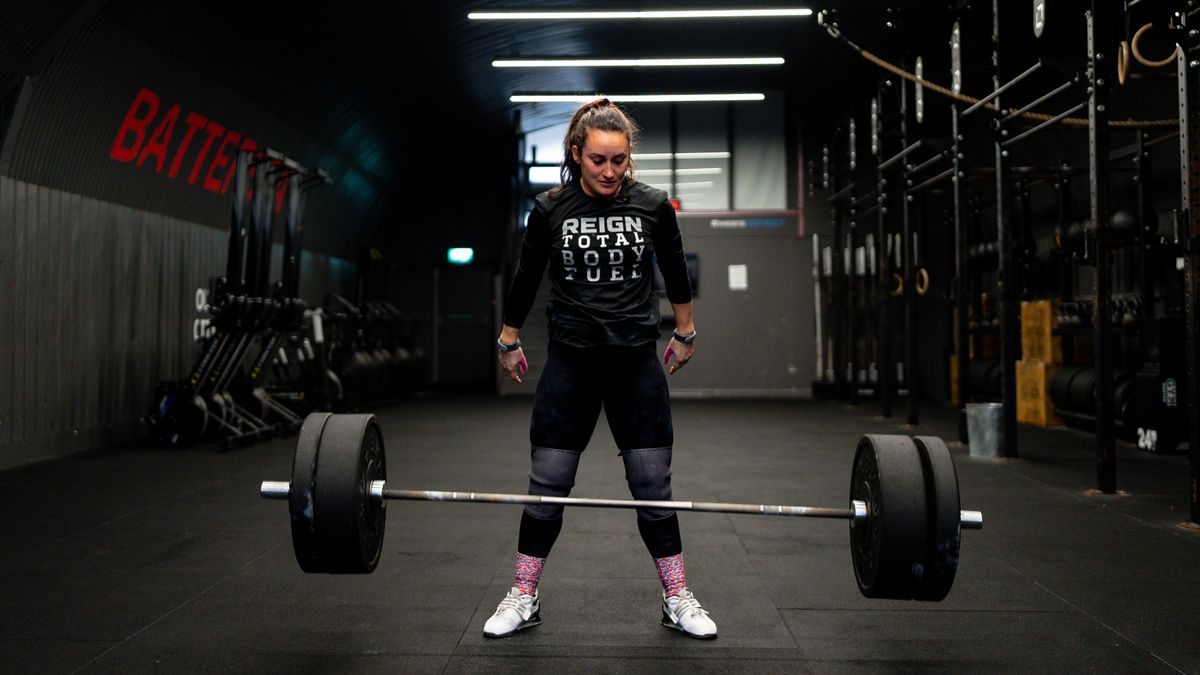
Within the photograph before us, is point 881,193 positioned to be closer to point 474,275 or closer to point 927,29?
point 927,29

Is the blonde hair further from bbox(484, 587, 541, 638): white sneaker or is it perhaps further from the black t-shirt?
bbox(484, 587, 541, 638): white sneaker

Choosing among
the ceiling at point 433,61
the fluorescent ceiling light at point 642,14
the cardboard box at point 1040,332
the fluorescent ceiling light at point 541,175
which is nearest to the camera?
the ceiling at point 433,61

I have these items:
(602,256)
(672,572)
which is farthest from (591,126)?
(672,572)

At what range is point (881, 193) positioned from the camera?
8508 mm

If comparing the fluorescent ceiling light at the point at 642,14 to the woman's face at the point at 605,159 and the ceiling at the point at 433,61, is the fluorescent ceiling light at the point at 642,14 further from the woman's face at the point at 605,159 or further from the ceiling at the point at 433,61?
the woman's face at the point at 605,159

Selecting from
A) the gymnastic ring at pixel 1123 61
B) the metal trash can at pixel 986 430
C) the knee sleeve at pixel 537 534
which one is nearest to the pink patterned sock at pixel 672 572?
the knee sleeve at pixel 537 534

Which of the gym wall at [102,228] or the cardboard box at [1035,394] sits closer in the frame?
the gym wall at [102,228]

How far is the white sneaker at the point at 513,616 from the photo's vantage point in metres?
2.39

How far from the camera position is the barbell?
213 cm

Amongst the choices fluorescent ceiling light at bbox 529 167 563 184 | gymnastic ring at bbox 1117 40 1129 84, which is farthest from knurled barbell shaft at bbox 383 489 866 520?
fluorescent ceiling light at bbox 529 167 563 184

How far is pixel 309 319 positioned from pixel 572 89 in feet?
16.3

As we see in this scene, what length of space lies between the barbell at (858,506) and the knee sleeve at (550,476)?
0.07 meters

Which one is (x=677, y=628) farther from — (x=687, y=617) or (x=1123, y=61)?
(x=1123, y=61)

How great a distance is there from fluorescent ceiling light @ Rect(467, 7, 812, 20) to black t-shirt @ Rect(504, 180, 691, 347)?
6423mm
